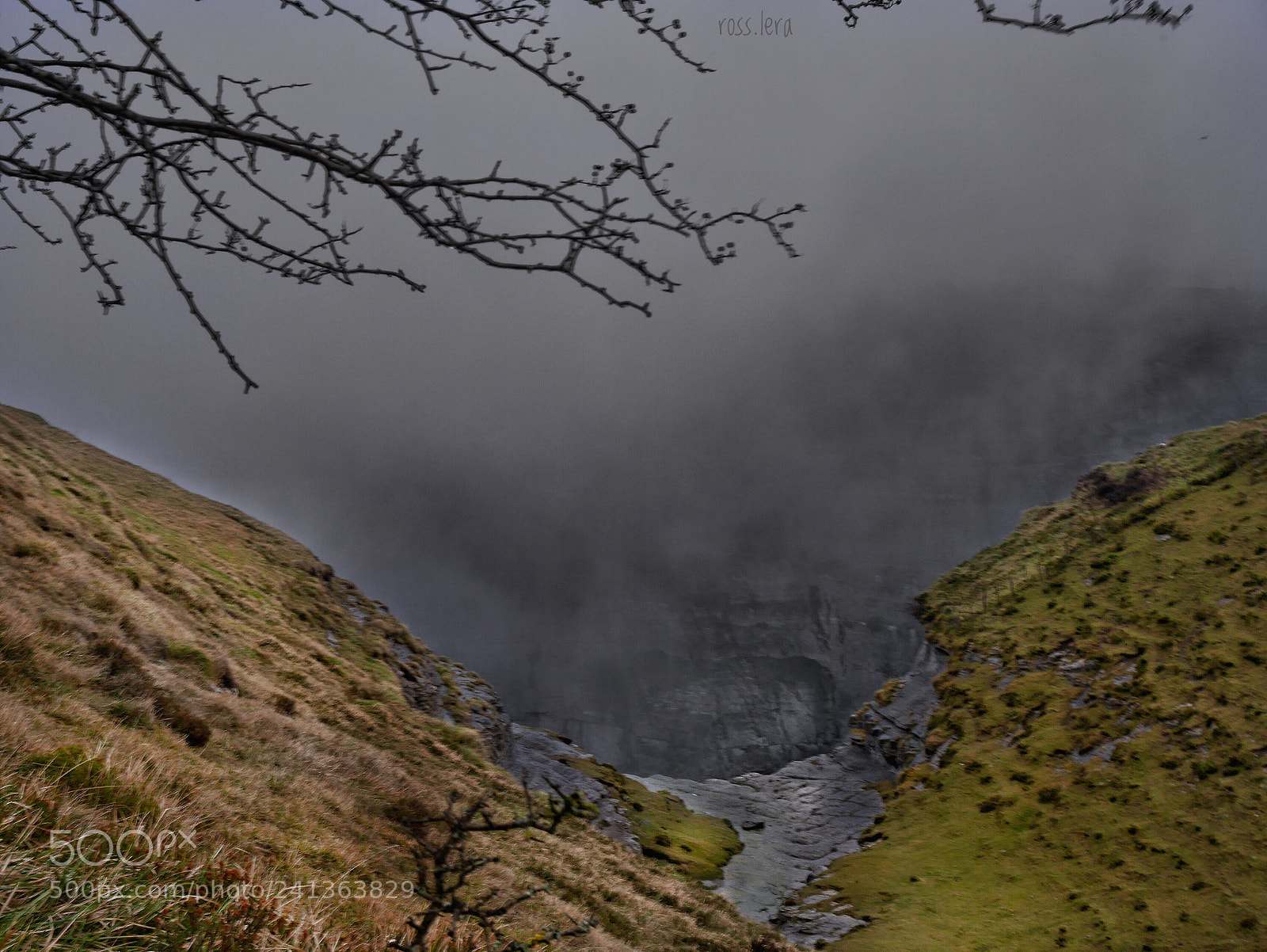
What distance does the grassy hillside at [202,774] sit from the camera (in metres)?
3.57

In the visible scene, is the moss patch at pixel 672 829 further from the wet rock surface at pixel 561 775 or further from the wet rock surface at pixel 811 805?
the wet rock surface at pixel 561 775

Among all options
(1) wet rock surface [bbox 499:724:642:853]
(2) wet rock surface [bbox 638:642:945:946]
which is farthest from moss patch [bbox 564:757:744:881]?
(1) wet rock surface [bbox 499:724:642:853]

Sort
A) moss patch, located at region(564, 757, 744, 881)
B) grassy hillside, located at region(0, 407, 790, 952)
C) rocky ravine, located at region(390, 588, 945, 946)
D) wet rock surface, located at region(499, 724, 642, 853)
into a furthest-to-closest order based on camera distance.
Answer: moss patch, located at region(564, 757, 744, 881) → wet rock surface, located at region(499, 724, 642, 853) → rocky ravine, located at region(390, 588, 945, 946) → grassy hillside, located at region(0, 407, 790, 952)

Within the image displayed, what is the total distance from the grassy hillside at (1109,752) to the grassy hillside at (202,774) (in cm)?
1835

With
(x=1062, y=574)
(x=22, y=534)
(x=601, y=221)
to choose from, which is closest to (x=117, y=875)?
(x=601, y=221)

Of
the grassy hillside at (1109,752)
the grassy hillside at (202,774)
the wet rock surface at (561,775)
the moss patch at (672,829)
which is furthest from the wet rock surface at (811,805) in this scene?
the grassy hillside at (202,774)

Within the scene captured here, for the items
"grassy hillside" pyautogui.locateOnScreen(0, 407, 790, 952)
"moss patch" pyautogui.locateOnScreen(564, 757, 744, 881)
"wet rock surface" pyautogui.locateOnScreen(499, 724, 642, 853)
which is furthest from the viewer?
"moss patch" pyautogui.locateOnScreen(564, 757, 744, 881)

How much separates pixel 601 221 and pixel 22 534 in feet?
49.0

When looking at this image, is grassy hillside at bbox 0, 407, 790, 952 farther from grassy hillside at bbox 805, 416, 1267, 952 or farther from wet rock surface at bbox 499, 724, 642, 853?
wet rock surface at bbox 499, 724, 642, 853

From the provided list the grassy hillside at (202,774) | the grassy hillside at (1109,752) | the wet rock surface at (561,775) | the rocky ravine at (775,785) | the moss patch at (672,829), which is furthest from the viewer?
the moss patch at (672,829)

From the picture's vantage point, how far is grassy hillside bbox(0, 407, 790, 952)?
3572 millimetres

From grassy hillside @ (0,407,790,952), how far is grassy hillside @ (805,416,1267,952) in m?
18.3

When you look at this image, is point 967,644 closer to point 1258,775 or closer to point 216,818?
point 1258,775

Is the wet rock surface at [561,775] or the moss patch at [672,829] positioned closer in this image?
the wet rock surface at [561,775]
